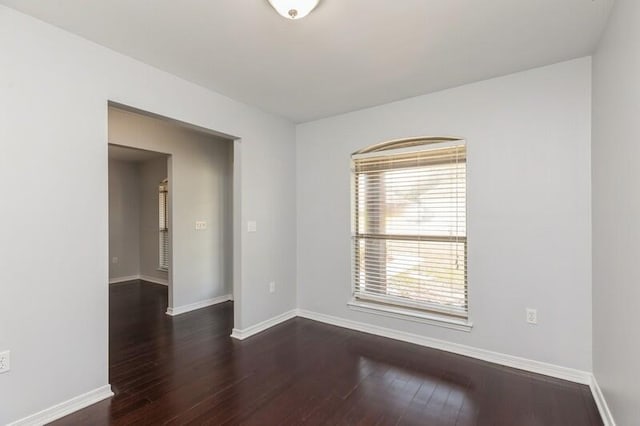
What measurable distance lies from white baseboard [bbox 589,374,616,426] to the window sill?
89 cm

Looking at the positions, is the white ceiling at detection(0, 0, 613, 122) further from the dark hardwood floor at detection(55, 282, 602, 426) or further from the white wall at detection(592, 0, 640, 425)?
the dark hardwood floor at detection(55, 282, 602, 426)


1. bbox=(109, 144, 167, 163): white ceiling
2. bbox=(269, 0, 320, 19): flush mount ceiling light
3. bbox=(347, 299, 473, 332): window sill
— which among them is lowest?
bbox=(347, 299, 473, 332): window sill

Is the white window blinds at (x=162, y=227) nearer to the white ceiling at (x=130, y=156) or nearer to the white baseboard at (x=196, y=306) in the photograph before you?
the white ceiling at (x=130, y=156)

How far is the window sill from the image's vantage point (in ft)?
9.77

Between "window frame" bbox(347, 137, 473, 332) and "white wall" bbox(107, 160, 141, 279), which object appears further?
"white wall" bbox(107, 160, 141, 279)

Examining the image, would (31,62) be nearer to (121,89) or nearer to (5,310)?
(121,89)

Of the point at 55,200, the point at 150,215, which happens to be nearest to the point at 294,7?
the point at 55,200

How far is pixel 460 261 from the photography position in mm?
3012

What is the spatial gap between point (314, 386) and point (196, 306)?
273 centimetres

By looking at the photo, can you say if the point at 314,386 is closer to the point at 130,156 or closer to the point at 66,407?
the point at 66,407

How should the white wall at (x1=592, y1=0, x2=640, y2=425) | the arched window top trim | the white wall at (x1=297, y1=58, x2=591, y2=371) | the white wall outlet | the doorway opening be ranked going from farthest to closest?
the doorway opening
the arched window top trim
the white wall at (x1=297, y1=58, x2=591, y2=371)
the white wall outlet
the white wall at (x1=592, y1=0, x2=640, y2=425)

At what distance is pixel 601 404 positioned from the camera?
2090 millimetres

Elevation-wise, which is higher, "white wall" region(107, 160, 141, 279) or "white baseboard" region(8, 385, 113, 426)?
"white wall" region(107, 160, 141, 279)

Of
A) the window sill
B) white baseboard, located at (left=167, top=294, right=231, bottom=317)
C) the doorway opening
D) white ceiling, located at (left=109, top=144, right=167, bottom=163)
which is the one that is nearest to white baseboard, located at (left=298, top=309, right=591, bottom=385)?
the window sill
